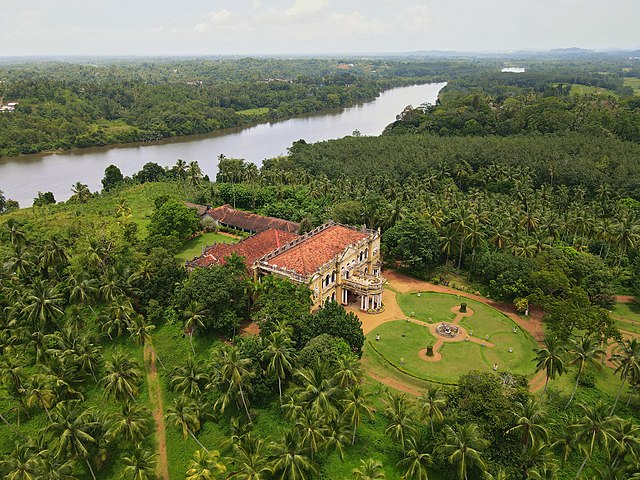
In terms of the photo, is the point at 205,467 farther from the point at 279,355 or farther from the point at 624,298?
the point at 624,298

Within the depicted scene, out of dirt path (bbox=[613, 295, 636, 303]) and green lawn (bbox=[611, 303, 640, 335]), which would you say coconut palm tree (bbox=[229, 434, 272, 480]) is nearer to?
green lawn (bbox=[611, 303, 640, 335])

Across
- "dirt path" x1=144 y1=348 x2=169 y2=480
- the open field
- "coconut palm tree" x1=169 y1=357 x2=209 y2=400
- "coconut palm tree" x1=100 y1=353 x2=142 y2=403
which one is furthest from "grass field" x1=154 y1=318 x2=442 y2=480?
the open field

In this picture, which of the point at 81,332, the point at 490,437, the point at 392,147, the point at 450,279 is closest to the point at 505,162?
the point at 392,147

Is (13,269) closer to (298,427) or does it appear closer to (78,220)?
(78,220)

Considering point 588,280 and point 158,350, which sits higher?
point 588,280

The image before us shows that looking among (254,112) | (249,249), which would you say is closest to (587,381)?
(249,249)
